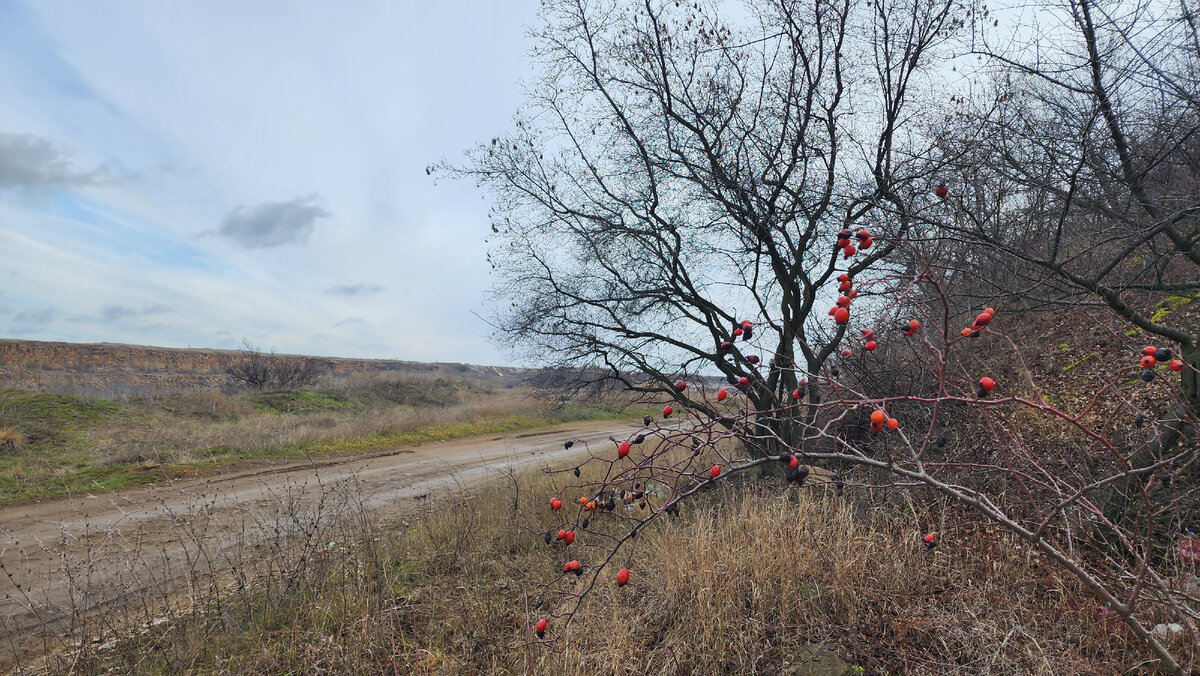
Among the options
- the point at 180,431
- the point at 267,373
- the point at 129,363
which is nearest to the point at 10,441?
the point at 180,431

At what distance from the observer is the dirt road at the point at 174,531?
4121 millimetres

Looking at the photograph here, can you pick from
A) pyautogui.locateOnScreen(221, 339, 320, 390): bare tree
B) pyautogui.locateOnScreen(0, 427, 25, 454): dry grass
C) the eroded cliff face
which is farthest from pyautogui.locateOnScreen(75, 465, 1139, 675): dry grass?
the eroded cliff face

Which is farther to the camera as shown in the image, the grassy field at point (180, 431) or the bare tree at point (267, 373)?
the bare tree at point (267, 373)

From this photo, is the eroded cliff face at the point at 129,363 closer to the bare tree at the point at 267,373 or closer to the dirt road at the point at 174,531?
the bare tree at the point at 267,373

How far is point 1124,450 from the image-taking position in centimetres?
511

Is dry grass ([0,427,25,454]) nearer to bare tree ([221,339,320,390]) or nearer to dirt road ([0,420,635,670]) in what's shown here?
dirt road ([0,420,635,670])

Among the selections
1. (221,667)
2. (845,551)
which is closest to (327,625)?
(221,667)

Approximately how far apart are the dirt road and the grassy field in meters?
0.78

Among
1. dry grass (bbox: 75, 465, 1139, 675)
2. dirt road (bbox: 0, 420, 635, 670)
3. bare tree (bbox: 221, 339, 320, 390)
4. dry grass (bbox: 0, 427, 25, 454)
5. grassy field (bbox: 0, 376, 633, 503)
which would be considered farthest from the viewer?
bare tree (bbox: 221, 339, 320, 390)

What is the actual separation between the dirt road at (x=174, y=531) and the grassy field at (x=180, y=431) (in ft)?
2.56

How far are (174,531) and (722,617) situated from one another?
272 inches

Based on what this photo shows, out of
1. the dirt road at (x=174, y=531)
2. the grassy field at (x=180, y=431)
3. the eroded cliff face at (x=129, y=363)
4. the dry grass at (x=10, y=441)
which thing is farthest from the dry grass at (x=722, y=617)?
the eroded cliff face at (x=129, y=363)

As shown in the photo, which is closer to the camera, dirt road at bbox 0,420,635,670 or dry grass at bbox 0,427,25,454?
dirt road at bbox 0,420,635,670

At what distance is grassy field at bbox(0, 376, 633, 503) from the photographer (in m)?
10.7
